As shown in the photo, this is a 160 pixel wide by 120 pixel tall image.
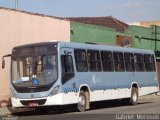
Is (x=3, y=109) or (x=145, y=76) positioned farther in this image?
(x=145, y=76)

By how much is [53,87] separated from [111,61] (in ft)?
18.6

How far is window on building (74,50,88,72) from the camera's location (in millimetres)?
23123

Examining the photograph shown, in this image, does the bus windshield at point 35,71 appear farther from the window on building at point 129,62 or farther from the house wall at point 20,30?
the window on building at point 129,62

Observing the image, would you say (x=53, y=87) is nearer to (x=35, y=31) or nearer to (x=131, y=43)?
(x=35, y=31)

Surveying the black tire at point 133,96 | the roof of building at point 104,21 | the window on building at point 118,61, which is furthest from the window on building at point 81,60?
the roof of building at point 104,21

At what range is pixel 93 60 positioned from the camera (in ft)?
80.4

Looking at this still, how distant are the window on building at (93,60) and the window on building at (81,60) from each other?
1.19ft

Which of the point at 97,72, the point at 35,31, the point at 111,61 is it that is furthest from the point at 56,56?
the point at 35,31

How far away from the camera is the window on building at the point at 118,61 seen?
1054 inches

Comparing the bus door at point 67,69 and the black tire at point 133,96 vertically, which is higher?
the bus door at point 67,69

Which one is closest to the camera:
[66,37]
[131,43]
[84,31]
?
[66,37]

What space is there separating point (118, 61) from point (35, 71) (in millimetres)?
6685

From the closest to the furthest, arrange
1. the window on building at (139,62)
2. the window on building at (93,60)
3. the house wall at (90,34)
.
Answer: the window on building at (93,60)
the window on building at (139,62)
the house wall at (90,34)

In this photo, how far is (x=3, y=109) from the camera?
82.0ft
